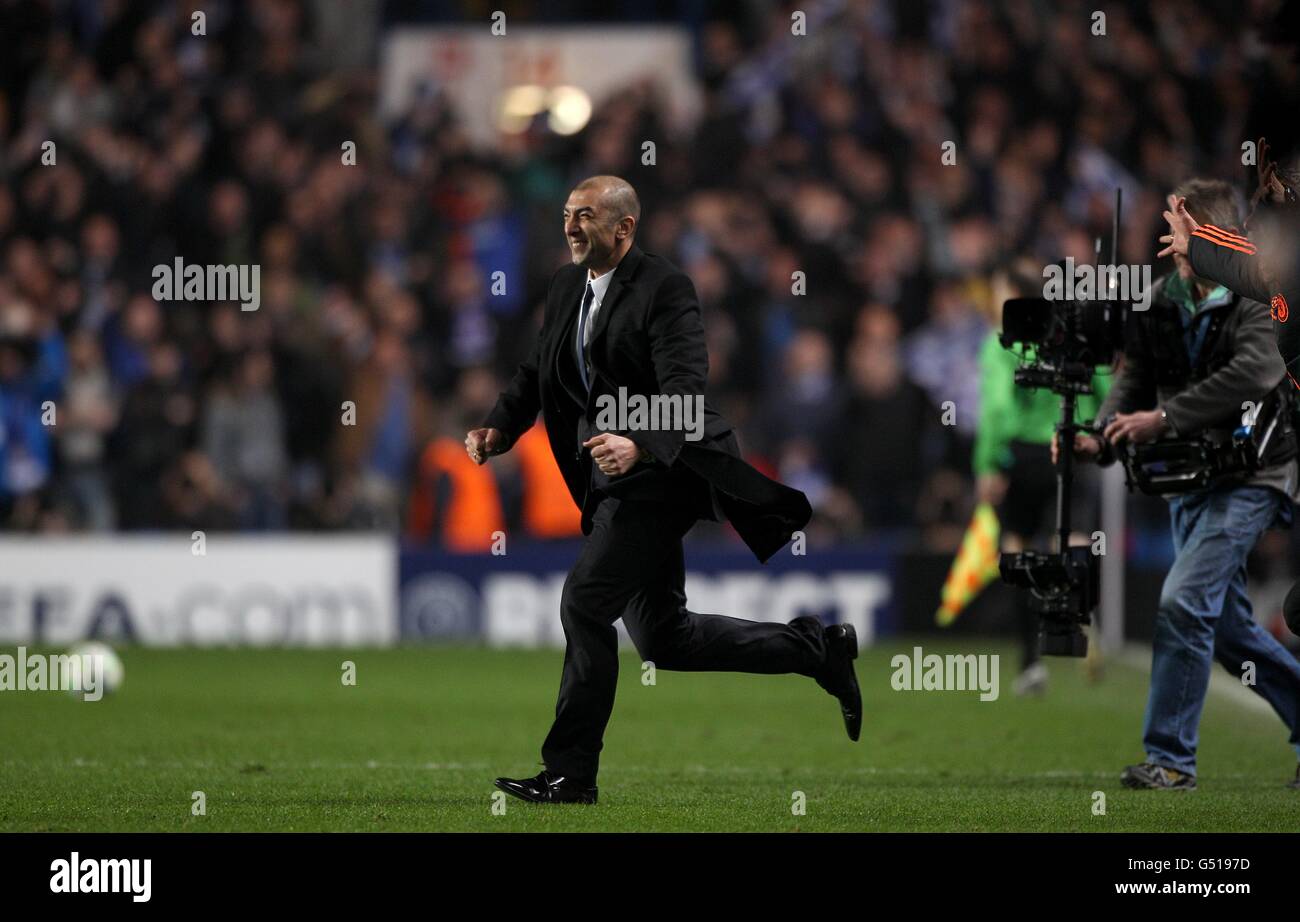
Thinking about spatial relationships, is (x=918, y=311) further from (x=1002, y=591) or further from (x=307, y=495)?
(x=307, y=495)

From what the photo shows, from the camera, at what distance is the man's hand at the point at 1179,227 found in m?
8.12

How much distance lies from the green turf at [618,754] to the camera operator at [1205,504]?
35 cm

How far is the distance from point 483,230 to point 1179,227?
39.4ft

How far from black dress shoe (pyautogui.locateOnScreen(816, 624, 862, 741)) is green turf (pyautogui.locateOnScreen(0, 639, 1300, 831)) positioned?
365 millimetres

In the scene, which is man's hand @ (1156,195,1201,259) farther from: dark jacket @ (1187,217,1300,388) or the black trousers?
the black trousers

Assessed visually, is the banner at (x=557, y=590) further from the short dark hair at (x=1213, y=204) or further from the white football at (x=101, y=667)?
the short dark hair at (x=1213, y=204)

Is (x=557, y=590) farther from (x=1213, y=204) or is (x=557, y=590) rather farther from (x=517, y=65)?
(x=1213, y=204)

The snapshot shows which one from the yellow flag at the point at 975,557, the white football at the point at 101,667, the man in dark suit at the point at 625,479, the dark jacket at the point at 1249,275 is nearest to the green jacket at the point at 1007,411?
the yellow flag at the point at 975,557

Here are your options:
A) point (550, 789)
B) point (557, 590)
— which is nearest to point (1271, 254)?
point (550, 789)

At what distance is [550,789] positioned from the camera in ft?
25.7

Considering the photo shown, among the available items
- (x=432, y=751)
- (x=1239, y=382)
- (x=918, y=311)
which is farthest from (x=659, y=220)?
(x=1239, y=382)

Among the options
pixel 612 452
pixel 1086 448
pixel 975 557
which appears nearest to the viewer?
pixel 612 452

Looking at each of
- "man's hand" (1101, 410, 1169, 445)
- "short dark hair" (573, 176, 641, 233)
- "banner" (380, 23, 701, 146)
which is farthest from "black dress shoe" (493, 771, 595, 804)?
"banner" (380, 23, 701, 146)
